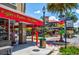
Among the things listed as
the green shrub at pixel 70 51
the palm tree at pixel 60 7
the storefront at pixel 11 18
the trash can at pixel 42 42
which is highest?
the palm tree at pixel 60 7

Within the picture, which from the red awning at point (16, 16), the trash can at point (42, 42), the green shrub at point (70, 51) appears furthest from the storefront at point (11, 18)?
the green shrub at point (70, 51)

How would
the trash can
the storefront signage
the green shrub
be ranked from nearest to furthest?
the storefront signage, the green shrub, the trash can

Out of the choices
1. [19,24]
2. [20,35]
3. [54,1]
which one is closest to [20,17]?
[54,1]

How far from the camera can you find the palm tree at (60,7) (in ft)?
32.0

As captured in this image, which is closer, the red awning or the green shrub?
the red awning

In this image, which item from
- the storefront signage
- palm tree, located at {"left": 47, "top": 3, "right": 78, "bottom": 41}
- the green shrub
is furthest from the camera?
palm tree, located at {"left": 47, "top": 3, "right": 78, "bottom": 41}

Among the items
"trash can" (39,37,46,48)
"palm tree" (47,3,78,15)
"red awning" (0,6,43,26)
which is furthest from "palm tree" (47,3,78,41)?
"trash can" (39,37,46,48)

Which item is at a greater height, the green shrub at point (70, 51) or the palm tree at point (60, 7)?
the palm tree at point (60, 7)

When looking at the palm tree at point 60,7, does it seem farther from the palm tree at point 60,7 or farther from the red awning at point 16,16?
the red awning at point 16,16

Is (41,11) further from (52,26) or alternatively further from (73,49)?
(73,49)

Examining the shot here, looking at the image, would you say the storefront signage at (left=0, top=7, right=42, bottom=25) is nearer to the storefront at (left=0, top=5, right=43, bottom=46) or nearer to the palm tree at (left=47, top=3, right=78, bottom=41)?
the storefront at (left=0, top=5, right=43, bottom=46)

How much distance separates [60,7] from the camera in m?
10.1

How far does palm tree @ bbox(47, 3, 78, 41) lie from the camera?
9750 mm

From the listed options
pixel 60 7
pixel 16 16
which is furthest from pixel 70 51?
pixel 16 16
